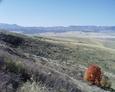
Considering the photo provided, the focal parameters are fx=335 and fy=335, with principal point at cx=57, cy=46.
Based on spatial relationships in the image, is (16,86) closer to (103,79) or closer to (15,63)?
(15,63)

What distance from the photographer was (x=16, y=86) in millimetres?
8594

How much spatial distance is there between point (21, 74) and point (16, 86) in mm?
2193

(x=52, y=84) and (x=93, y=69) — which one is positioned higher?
(x=52, y=84)

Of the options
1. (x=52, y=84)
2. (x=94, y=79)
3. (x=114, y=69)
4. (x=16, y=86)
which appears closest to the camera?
(x=16, y=86)

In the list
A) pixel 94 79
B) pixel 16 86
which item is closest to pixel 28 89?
pixel 16 86

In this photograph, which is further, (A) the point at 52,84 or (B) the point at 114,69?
(B) the point at 114,69

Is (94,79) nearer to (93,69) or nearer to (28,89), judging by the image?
(93,69)

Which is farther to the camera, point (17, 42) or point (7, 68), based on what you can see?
point (17, 42)

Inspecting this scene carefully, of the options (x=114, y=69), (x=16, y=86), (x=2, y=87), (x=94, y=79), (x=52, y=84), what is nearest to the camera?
(x=2, y=87)

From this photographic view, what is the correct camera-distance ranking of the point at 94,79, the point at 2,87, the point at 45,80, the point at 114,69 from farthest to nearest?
the point at 114,69 → the point at 94,79 → the point at 45,80 → the point at 2,87

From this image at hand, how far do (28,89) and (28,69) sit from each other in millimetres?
4248

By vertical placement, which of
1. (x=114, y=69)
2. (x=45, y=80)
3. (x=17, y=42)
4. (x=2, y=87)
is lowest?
(x=114, y=69)

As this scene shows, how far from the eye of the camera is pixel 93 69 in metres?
33.0

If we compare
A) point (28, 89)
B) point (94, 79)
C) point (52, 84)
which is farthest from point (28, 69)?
point (94, 79)
